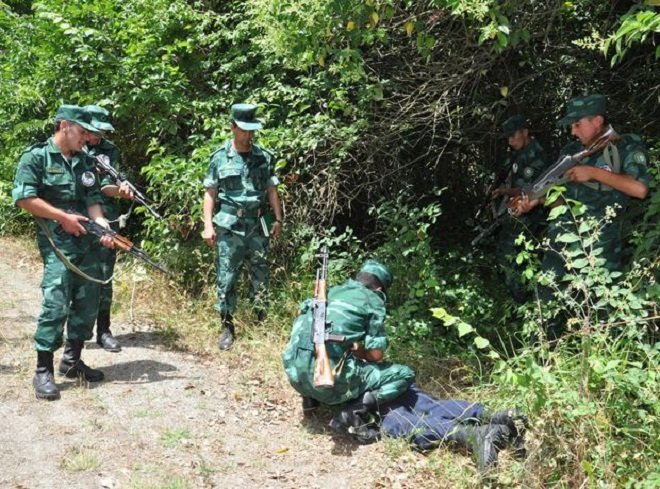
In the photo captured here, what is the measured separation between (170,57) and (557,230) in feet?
15.7

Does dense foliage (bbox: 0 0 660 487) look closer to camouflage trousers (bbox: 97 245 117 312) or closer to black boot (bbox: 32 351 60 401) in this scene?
camouflage trousers (bbox: 97 245 117 312)

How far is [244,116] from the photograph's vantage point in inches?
233

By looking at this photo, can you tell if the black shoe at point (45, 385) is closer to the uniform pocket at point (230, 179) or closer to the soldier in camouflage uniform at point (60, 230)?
the soldier in camouflage uniform at point (60, 230)

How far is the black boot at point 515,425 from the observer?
3922 millimetres

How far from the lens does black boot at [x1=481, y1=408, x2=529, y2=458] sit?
A: 3.92 m

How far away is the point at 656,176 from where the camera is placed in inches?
192

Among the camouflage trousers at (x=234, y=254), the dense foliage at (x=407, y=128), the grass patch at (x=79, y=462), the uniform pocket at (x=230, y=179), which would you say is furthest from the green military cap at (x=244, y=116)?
the grass patch at (x=79, y=462)

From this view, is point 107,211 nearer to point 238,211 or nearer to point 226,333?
point 238,211

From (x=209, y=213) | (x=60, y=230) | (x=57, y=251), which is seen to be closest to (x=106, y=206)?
(x=209, y=213)

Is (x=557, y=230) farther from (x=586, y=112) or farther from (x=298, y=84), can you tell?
(x=298, y=84)

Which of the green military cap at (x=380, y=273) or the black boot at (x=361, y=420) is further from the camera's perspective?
the green military cap at (x=380, y=273)

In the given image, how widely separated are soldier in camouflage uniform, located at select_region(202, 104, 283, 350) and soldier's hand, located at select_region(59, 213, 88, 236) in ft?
4.28

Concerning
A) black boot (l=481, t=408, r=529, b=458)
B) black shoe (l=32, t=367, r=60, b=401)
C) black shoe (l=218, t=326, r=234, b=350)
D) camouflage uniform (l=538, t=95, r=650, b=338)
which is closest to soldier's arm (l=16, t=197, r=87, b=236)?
black shoe (l=32, t=367, r=60, b=401)

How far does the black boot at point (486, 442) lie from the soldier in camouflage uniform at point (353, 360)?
0.61m
